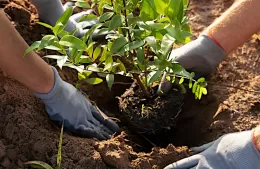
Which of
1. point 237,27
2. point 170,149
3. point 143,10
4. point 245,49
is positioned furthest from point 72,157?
point 245,49

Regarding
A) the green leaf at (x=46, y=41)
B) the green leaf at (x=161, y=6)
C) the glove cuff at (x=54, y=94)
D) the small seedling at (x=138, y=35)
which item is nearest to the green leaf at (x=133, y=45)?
the small seedling at (x=138, y=35)

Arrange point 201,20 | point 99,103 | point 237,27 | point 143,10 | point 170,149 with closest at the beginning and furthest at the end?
point 143,10 → point 170,149 → point 237,27 → point 99,103 → point 201,20

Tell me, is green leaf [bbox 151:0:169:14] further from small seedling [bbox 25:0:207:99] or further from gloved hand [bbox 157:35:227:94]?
gloved hand [bbox 157:35:227:94]

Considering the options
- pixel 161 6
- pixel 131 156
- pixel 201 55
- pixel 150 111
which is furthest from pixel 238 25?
pixel 131 156

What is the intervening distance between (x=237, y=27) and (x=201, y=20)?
0.43 m

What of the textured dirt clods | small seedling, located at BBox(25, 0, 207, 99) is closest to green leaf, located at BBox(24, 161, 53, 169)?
the textured dirt clods

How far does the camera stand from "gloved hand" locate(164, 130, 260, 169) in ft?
4.63

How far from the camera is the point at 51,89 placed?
1555 mm

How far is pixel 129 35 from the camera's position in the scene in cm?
136

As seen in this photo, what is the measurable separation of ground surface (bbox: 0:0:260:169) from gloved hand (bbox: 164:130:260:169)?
72mm

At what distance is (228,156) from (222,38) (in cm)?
58

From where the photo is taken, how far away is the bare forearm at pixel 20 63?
1427mm

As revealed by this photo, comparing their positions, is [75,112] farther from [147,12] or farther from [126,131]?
[147,12]

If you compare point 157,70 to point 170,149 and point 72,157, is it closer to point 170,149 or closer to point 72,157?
point 170,149
